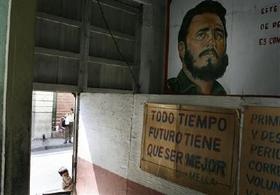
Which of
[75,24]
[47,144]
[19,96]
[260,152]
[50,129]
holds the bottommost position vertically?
[47,144]

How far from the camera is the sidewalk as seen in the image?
1108 cm

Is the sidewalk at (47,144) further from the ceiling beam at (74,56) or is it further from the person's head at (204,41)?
the person's head at (204,41)

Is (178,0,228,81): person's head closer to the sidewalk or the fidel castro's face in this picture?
the fidel castro's face

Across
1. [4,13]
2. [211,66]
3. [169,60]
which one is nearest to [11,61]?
[4,13]

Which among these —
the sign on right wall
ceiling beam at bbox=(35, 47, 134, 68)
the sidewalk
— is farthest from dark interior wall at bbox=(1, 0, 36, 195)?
the sidewalk

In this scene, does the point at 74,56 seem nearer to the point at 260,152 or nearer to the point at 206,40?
the point at 206,40

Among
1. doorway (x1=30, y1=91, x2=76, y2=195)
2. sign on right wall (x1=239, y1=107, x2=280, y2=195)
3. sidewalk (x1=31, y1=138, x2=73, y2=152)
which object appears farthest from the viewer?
sidewalk (x1=31, y1=138, x2=73, y2=152)

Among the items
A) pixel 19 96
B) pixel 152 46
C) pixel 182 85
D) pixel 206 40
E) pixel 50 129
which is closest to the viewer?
pixel 19 96

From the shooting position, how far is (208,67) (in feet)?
19.6

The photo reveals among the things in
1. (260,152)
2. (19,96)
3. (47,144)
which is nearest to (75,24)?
(19,96)

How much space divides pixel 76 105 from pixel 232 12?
3.20 meters

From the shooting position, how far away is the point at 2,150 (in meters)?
2.29

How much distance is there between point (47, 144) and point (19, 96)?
31.8ft

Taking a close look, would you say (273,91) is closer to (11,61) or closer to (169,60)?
(169,60)
